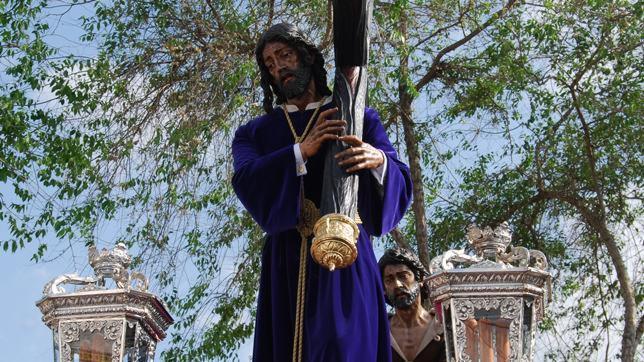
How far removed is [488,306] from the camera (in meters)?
5.93

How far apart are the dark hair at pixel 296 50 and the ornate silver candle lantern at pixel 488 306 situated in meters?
1.39

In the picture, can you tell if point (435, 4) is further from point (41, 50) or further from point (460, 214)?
point (41, 50)

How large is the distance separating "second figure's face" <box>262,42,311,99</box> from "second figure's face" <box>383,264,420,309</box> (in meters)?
1.69

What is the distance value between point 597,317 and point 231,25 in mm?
4240

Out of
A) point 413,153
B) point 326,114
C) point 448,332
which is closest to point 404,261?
point 448,332

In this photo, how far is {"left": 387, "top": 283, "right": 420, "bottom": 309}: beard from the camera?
20.7 feet

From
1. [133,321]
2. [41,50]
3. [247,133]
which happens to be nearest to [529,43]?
[41,50]

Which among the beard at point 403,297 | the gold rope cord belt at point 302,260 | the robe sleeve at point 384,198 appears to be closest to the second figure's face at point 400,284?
the beard at point 403,297

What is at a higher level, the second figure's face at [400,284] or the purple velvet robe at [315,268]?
the second figure's face at [400,284]

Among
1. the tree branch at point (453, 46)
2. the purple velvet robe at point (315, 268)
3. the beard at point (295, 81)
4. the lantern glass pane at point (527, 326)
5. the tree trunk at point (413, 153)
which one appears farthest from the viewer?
the tree branch at point (453, 46)

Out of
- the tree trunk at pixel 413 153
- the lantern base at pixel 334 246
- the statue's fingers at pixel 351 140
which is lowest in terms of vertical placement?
the lantern base at pixel 334 246

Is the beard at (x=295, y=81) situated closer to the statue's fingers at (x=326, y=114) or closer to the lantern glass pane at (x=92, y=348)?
the statue's fingers at (x=326, y=114)

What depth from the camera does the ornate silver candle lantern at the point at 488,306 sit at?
588 cm

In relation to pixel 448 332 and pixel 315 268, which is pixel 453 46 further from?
pixel 315 268
